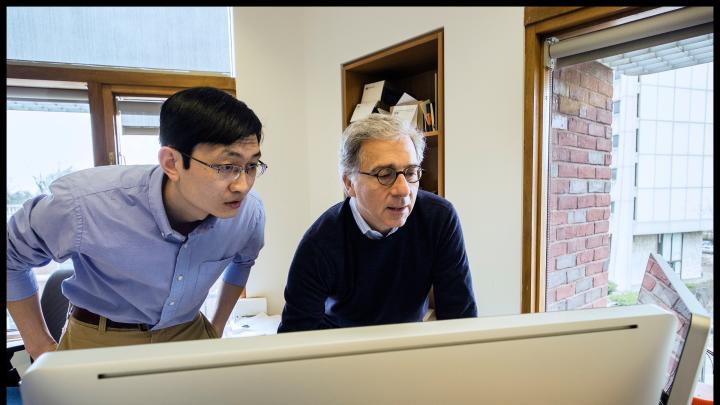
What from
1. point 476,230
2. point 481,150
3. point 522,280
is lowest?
point 522,280

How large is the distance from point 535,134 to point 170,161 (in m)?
1.33

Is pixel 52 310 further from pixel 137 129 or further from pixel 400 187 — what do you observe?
pixel 400 187

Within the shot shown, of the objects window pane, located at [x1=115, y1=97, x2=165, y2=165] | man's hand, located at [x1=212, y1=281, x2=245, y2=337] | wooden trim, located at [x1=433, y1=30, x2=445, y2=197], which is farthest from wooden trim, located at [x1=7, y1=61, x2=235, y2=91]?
man's hand, located at [x1=212, y1=281, x2=245, y2=337]

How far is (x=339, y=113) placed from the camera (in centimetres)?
251

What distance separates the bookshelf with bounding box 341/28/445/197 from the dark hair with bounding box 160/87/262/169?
4.03 ft

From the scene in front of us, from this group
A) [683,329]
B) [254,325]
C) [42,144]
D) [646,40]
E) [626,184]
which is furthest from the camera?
[254,325]

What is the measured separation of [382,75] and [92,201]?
1917mm

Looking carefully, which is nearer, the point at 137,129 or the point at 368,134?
the point at 368,134

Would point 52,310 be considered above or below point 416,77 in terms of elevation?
below

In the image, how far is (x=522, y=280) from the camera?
164cm

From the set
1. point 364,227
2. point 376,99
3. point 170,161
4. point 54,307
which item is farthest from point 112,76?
point 364,227

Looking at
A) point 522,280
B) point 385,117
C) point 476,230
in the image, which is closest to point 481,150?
point 476,230

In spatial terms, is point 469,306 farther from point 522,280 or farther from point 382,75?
point 382,75

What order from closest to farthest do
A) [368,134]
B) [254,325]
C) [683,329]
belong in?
[683,329] < [368,134] < [254,325]
